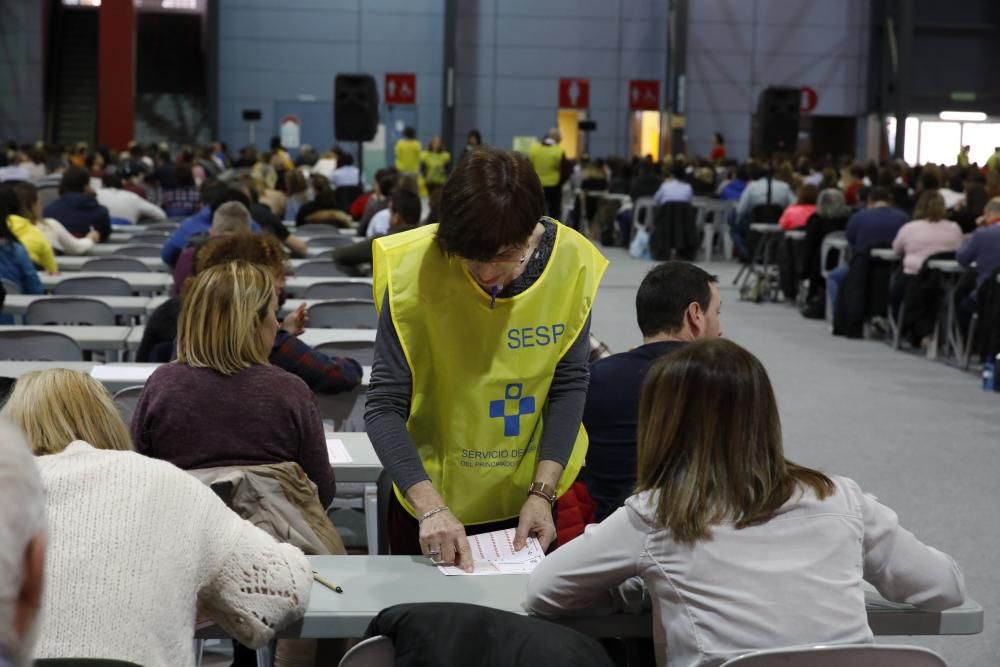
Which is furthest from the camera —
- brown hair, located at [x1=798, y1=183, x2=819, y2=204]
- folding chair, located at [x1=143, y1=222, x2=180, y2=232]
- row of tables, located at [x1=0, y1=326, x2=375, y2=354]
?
brown hair, located at [x1=798, y1=183, x2=819, y2=204]

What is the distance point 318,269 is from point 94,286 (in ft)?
4.84

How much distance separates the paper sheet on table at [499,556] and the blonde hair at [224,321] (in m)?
0.84

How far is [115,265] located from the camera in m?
8.05

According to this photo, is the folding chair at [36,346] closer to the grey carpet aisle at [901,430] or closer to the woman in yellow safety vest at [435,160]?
the grey carpet aisle at [901,430]

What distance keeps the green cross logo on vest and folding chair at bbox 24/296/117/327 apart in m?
4.06

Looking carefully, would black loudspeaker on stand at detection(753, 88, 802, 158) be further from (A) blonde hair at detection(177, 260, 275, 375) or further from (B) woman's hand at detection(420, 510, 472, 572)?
(B) woman's hand at detection(420, 510, 472, 572)

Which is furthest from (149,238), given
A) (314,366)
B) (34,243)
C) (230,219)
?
(314,366)

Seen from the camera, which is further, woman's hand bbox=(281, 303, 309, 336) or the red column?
the red column

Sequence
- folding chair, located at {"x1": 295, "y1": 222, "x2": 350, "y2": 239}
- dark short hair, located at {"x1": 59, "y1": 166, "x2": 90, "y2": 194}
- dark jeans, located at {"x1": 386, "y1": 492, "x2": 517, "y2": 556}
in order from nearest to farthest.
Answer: dark jeans, located at {"x1": 386, "y1": 492, "x2": 517, "y2": 556} → dark short hair, located at {"x1": 59, "y1": 166, "x2": 90, "y2": 194} → folding chair, located at {"x1": 295, "y1": 222, "x2": 350, "y2": 239}

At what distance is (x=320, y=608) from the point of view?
229 cm

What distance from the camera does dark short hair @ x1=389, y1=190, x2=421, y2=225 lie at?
7652 mm

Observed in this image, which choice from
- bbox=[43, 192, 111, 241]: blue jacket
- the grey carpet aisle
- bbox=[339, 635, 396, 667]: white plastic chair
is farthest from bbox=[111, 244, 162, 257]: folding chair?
bbox=[339, 635, 396, 667]: white plastic chair

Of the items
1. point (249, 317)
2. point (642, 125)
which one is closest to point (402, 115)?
Answer: point (642, 125)

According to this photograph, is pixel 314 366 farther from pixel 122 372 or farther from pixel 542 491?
pixel 542 491
